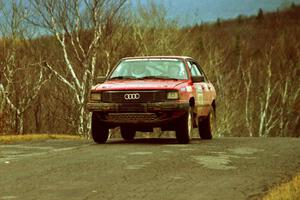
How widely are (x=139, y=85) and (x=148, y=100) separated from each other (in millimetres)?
385

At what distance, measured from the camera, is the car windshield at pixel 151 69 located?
14805 millimetres

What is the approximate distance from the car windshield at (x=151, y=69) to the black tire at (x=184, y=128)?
3.83 feet

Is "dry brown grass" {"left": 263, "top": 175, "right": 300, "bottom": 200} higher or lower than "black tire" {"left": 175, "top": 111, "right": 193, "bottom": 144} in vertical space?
lower

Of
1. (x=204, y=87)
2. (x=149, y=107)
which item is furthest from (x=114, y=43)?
(x=149, y=107)

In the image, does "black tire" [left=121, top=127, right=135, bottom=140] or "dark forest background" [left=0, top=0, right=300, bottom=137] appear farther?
"dark forest background" [left=0, top=0, right=300, bottom=137]

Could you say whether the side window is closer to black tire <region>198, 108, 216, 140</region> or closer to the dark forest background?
black tire <region>198, 108, 216, 140</region>

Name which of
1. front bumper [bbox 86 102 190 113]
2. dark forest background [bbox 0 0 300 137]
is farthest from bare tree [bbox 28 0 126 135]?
front bumper [bbox 86 102 190 113]

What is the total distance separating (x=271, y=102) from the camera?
72.6 metres

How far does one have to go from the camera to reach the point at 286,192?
25.4ft

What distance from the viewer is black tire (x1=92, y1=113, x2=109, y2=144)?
14.2 m

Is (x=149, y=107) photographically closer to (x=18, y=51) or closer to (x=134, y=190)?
(x=134, y=190)

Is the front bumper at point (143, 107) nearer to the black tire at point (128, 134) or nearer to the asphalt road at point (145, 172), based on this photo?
the asphalt road at point (145, 172)

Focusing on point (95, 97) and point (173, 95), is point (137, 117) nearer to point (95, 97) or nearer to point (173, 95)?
point (173, 95)

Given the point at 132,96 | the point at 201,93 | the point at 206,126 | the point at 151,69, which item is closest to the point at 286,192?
the point at 132,96
